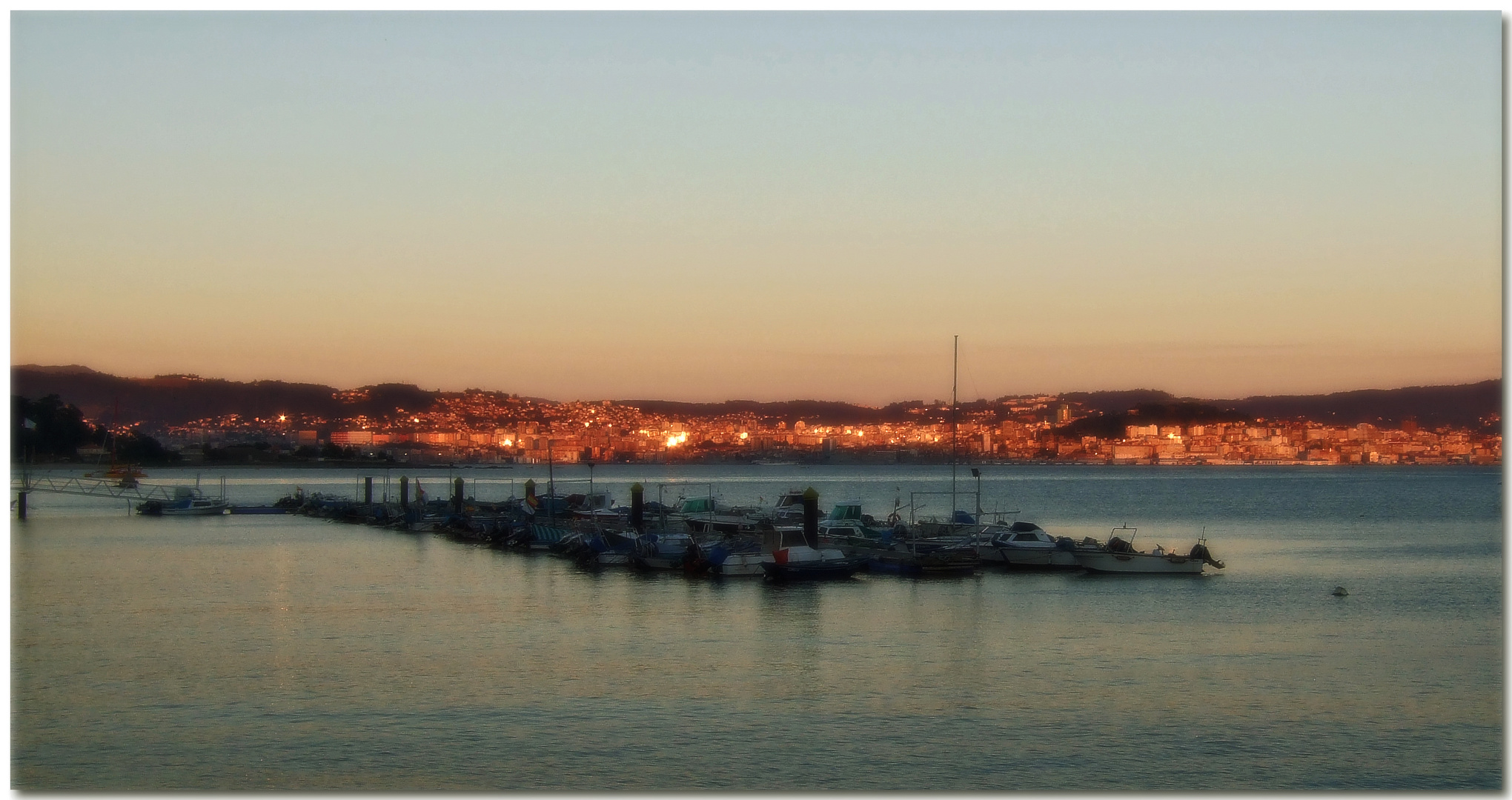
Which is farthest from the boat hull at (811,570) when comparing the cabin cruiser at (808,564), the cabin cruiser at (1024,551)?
the cabin cruiser at (1024,551)

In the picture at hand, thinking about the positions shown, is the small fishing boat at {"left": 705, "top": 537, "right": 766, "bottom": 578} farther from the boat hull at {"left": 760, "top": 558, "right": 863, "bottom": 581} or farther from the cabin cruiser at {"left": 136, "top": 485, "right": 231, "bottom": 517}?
the cabin cruiser at {"left": 136, "top": 485, "right": 231, "bottom": 517}

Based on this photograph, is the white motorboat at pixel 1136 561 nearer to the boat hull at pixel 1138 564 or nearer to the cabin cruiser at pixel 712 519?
the boat hull at pixel 1138 564

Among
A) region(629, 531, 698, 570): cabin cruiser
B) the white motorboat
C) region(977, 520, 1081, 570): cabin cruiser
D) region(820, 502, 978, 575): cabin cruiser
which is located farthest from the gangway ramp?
the white motorboat

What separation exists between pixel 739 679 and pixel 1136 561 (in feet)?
61.5

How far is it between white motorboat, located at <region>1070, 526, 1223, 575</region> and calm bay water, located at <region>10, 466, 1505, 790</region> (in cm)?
70

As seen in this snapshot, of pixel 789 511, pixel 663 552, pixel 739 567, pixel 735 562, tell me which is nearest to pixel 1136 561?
pixel 739 567

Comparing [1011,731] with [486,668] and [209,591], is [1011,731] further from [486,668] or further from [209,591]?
[209,591]

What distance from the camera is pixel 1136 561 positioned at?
3759 centimetres

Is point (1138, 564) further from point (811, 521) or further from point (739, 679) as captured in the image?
point (739, 679)

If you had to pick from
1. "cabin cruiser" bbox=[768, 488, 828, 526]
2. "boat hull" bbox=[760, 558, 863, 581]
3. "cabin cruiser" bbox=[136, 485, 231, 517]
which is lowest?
"cabin cruiser" bbox=[136, 485, 231, 517]

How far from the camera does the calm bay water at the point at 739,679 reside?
16.4 m

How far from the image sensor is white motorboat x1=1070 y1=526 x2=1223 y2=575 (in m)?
37.6

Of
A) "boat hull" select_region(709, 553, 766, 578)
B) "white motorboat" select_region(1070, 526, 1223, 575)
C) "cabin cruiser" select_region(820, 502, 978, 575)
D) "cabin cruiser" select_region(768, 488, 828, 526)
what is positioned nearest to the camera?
"boat hull" select_region(709, 553, 766, 578)

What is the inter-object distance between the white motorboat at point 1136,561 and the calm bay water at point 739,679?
0.70 meters
